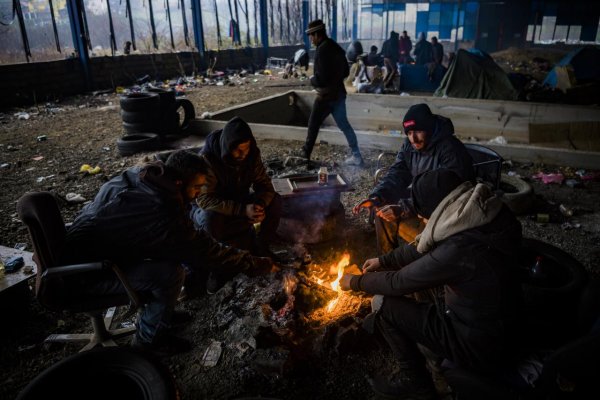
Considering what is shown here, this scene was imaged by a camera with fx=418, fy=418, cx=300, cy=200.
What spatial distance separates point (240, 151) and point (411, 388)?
256 cm

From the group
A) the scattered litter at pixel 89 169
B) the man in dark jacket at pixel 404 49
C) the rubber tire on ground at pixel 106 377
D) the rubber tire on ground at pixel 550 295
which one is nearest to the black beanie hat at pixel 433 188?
the rubber tire on ground at pixel 550 295

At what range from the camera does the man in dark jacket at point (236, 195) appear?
413 cm

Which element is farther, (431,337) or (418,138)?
(418,138)

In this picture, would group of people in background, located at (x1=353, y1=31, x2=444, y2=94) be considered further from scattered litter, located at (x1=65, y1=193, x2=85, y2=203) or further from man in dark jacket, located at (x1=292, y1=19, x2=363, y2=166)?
scattered litter, located at (x1=65, y1=193, x2=85, y2=203)

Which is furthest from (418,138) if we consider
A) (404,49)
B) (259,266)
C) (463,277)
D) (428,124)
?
(404,49)

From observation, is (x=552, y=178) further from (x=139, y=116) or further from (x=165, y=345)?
(x=139, y=116)

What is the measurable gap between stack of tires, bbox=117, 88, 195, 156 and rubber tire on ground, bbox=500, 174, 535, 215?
6.70m

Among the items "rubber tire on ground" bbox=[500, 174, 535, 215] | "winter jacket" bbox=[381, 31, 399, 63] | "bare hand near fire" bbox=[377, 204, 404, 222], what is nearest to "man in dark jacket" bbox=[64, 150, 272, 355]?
"bare hand near fire" bbox=[377, 204, 404, 222]

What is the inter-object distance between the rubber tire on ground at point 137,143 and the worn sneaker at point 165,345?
19.1 ft

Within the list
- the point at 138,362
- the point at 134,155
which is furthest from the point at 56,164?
the point at 138,362

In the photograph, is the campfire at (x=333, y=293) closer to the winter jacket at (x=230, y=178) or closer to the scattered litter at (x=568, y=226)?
the winter jacket at (x=230, y=178)

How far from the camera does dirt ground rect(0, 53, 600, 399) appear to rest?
3.12 m

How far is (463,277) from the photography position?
2.34 metres

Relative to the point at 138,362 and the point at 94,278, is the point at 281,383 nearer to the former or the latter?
the point at 138,362
